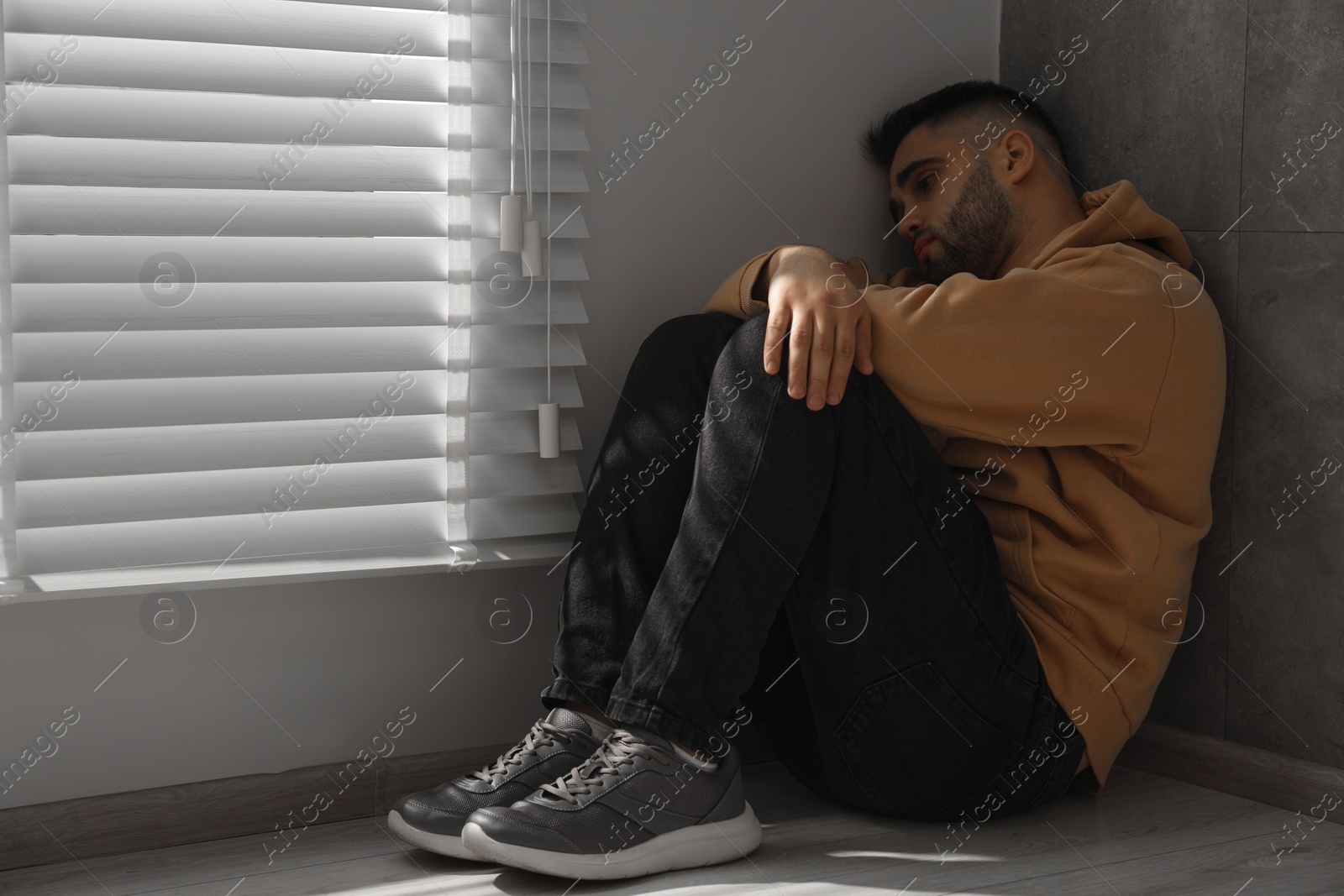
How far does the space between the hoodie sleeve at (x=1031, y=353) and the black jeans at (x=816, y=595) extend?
0.05 metres

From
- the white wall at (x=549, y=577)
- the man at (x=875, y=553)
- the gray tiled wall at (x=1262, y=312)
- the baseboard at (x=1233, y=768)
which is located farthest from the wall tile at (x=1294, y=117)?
the baseboard at (x=1233, y=768)

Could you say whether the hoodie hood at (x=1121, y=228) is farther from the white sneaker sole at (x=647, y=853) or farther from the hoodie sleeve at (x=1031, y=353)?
the white sneaker sole at (x=647, y=853)

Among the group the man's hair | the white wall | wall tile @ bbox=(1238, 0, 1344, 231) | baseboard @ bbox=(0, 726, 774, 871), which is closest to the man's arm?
the white wall

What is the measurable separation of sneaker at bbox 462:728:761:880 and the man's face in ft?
2.19

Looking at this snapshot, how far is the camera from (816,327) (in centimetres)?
105

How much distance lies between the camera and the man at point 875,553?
1.02 metres

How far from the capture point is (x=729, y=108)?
1.39 metres

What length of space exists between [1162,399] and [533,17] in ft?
2.55

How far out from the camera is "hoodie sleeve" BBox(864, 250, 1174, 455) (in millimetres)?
1079

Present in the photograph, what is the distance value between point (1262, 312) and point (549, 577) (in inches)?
32.5

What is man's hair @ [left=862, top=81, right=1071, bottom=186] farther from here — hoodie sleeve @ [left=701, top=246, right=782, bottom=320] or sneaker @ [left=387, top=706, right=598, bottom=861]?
sneaker @ [left=387, top=706, right=598, bottom=861]

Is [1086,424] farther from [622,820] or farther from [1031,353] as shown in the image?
[622,820]

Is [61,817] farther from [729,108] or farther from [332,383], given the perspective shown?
[729,108]

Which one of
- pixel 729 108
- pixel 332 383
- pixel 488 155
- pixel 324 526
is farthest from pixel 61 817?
pixel 729 108
